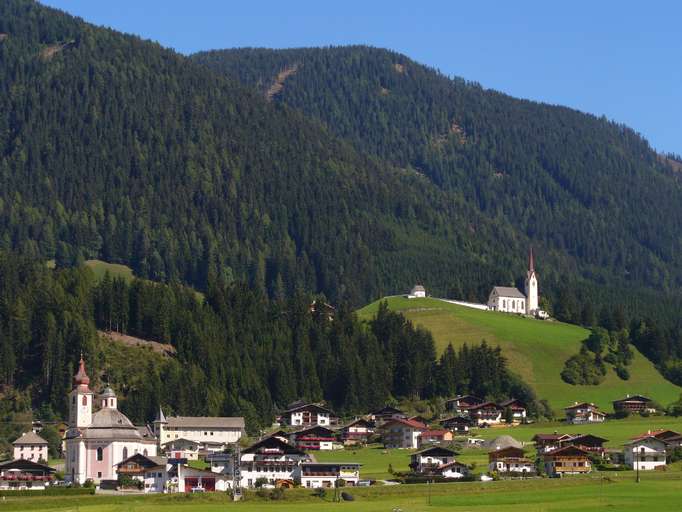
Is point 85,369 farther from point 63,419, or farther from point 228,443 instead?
point 228,443

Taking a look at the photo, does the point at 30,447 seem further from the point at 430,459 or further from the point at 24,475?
the point at 430,459

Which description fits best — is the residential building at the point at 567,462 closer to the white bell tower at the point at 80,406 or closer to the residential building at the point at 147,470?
the residential building at the point at 147,470

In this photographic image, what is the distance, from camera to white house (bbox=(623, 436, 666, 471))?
513 ft

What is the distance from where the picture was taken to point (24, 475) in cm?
15250

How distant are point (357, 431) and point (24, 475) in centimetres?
5292

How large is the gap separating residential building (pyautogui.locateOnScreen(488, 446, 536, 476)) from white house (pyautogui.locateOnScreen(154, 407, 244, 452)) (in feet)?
122

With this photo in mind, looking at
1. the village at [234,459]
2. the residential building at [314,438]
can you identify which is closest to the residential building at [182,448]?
the village at [234,459]

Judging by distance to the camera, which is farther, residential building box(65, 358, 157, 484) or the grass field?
residential building box(65, 358, 157, 484)

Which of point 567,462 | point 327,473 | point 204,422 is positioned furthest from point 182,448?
point 567,462

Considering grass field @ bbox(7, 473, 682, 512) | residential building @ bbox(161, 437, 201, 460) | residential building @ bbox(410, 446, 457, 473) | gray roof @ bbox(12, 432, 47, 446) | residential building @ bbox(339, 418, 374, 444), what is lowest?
grass field @ bbox(7, 473, 682, 512)

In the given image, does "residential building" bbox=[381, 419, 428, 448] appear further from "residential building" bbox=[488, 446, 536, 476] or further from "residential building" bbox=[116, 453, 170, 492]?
"residential building" bbox=[116, 453, 170, 492]

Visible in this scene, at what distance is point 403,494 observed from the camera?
13662 cm

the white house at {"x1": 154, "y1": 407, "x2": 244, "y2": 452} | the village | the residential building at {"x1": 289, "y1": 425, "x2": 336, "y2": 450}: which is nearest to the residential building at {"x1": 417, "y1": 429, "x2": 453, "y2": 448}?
the village

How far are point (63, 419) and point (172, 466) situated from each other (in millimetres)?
39895
